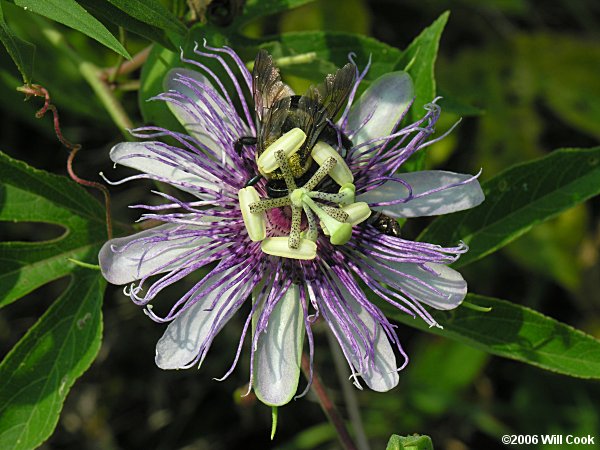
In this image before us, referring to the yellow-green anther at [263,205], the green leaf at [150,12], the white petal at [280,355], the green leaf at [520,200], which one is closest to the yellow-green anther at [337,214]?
the yellow-green anther at [263,205]

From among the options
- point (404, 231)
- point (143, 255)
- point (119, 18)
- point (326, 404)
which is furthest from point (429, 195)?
point (404, 231)

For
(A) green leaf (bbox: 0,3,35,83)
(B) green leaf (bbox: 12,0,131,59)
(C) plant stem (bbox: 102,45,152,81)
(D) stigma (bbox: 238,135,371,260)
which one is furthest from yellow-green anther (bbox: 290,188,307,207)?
(C) plant stem (bbox: 102,45,152,81)

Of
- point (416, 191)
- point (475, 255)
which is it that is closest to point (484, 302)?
point (475, 255)

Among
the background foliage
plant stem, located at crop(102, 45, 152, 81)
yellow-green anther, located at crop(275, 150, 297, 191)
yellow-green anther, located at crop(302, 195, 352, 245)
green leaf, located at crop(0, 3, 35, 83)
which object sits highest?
green leaf, located at crop(0, 3, 35, 83)

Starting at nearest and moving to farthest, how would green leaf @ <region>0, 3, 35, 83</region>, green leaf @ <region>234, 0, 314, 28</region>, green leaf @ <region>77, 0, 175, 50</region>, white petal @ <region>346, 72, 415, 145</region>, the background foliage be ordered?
green leaf @ <region>0, 3, 35, 83</region> → green leaf @ <region>77, 0, 175, 50</region> → white petal @ <region>346, 72, 415, 145</region> → green leaf @ <region>234, 0, 314, 28</region> → the background foliage

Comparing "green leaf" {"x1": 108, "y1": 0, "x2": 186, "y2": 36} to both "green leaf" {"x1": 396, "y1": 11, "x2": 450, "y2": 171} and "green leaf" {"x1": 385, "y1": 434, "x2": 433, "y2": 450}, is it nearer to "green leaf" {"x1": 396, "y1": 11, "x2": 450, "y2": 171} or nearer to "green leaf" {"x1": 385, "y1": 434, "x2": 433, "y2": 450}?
"green leaf" {"x1": 396, "y1": 11, "x2": 450, "y2": 171}

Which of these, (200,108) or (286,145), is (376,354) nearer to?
(286,145)
